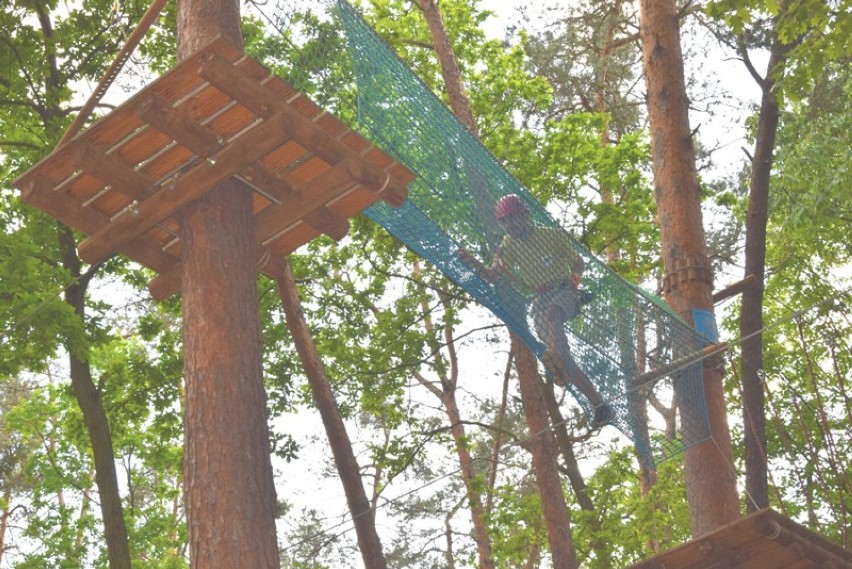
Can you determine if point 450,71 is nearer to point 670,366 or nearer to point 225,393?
point 670,366

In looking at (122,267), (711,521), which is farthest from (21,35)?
(711,521)

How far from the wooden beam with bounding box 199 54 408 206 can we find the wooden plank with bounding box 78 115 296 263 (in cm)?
5

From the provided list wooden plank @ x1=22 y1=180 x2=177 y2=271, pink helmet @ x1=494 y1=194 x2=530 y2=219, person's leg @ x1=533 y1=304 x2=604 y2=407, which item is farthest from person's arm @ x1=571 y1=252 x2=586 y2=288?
wooden plank @ x1=22 y1=180 x2=177 y2=271

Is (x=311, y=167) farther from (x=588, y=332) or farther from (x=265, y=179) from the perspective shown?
(x=588, y=332)

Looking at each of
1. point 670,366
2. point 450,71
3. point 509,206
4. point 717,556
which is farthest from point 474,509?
point 717,556

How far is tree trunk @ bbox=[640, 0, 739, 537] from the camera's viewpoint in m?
4.53

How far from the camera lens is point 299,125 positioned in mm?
3656

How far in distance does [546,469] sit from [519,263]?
3.41 m

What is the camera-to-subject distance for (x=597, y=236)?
9.36 meters

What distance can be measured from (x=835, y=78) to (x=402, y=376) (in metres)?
5.99

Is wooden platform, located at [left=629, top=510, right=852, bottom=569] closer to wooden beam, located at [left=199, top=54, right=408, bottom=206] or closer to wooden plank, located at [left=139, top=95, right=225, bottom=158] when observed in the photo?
wooden beam, located at [left=199, top=54, right=408, bottom=206]

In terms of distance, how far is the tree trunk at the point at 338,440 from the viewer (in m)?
6.74

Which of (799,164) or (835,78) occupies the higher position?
Answer: (835,78)

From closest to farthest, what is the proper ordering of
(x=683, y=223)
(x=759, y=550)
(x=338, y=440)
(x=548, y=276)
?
(x=759, y=550), (x=548, y=276), (x=683, y=223), (x=338, y=440)
